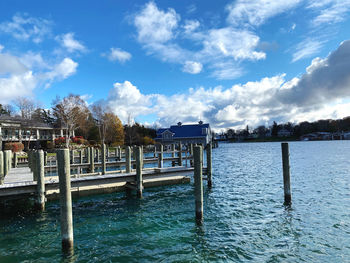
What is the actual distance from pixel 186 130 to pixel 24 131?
48950 mm

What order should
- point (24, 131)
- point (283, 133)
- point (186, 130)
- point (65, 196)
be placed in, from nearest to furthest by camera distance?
point (65, 196), point (24, 131), point (186, 130), point (283, 133)

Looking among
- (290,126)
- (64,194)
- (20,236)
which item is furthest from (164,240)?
(290,126)

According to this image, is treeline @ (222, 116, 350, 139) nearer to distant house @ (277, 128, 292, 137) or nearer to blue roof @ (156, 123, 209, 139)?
distant house @ (277, 128, 292, 137)

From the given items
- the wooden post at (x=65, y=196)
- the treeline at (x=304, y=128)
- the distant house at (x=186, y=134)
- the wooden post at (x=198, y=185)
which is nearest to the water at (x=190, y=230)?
the wooden post at (x=198, y=185)

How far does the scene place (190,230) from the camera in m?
8.79

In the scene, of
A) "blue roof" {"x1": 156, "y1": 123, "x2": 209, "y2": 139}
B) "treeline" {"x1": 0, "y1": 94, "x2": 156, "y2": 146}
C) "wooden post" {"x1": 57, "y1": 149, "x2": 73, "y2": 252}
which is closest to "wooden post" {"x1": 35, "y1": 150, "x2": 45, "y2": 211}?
"wooden post" {"x1": 57, "y1": 149, "x2": 73, "y2": 252}

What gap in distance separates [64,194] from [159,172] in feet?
27.7

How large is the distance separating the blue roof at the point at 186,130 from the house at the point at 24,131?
36.6m

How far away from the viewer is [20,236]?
848 cm

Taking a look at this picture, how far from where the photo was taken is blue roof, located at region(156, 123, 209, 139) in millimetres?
79625

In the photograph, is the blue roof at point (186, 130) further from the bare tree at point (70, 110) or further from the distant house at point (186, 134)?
the bare tree at point (70, 110)

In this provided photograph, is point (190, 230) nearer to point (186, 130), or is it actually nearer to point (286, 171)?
point (286, 171)

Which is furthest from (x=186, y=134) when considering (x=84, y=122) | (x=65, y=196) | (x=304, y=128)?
(x=304, y=128)

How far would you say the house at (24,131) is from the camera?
4416 centimetres
